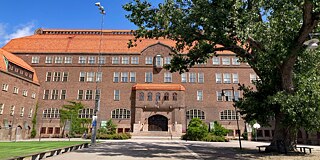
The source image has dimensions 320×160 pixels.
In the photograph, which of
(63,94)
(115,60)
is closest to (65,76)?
(63,94)

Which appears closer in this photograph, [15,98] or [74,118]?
[15,98]

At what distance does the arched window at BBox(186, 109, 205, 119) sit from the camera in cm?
4356

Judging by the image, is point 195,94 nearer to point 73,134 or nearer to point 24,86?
point 73,134

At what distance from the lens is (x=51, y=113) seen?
4328 cm

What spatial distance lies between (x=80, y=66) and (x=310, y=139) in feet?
128

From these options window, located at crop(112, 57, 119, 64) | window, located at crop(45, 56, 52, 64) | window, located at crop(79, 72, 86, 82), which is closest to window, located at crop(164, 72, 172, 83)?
window, located at crop(112, 57, 119, 64)

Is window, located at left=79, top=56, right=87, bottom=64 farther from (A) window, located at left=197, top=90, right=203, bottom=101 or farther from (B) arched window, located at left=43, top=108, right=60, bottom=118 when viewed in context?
(A) window, located at left=197, top=90, right=203, bottom=101

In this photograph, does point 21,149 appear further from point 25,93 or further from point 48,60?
point 48,60

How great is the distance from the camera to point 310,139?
30406 mm

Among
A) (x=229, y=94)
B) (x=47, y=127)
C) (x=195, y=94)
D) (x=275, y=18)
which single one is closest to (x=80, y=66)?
(x=47, y=127)

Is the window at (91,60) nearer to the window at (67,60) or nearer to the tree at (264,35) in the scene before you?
the window at (67,60)

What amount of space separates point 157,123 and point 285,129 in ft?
94.3

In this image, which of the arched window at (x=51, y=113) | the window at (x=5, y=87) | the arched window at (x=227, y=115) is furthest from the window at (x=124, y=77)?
the arched window at (x=227, y=115)

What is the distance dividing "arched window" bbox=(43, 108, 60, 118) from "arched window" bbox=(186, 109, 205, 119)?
23.4 metres
